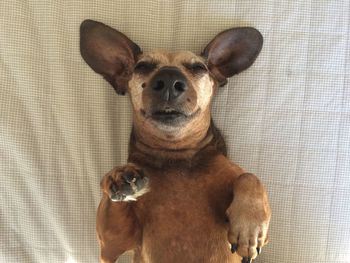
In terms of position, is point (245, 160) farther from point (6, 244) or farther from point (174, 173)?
point (6, 244)

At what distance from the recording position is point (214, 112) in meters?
1.83

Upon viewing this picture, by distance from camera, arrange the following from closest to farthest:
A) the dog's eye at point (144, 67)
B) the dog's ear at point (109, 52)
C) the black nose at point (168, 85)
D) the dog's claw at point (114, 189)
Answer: the dog's claw at point (114, 189), the black nose at point (168, 85), the dog's eye at point (144, 67), the dog's ear at point (109, 52)

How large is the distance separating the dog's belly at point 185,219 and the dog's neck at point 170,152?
0.06m

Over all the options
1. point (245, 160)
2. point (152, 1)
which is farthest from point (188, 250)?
point (152, 1)

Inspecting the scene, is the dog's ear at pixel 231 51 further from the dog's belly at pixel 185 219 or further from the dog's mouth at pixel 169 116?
the dog's belly at pixel 185 219

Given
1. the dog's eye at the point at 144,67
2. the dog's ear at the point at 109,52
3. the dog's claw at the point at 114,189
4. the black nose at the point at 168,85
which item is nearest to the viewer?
the dog's claw at the point at 114,189

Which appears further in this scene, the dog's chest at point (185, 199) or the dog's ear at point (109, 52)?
the dog's ear at point (109, 52)

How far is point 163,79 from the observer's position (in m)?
1.44

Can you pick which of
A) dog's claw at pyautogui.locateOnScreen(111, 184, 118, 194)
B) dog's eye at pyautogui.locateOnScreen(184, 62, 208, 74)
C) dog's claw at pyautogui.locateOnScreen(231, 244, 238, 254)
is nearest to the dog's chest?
dog's claw at pyautogui.locateOnScreen(231, 244, 238, 254)

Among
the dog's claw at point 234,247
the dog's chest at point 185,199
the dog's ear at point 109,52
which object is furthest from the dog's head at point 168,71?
the dog's claw at point 234,247

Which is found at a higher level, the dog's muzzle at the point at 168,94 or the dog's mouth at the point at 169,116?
the dog's muzzle at the point at 168,94

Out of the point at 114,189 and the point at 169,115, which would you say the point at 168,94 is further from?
the point at 114,189

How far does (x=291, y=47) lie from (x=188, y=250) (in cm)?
89

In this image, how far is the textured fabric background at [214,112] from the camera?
179 cm
